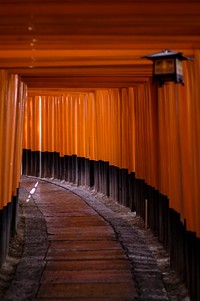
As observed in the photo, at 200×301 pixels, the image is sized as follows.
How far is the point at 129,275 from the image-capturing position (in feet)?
22.0

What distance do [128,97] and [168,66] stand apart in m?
6.05

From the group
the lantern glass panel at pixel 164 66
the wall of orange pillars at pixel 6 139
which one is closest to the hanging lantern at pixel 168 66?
the lantern glass panel at pixel 164 66

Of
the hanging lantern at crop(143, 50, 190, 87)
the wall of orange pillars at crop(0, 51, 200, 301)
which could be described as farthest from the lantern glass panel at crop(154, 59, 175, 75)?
the wall of orange pillars at crop(0, 51, 200, 301)

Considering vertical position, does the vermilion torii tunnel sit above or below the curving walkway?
above

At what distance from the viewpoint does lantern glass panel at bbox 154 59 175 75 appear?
16.0 feet

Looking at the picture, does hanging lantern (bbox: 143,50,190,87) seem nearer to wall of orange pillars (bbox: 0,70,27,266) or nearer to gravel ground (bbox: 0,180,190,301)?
wall of orange pillars (bbox: 0,70,27,266)

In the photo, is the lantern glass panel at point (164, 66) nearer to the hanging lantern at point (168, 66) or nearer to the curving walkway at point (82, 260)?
the hanging lantern at point (168, 66)

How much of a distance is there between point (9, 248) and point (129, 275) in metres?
Result: 2.74

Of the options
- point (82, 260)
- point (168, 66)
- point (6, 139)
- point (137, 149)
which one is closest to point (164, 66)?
point (168, 66)

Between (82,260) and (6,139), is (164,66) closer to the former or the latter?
(6,139)

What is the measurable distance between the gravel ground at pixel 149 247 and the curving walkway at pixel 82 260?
151mm

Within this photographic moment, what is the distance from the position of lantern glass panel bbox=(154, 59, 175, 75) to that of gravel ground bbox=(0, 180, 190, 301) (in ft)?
10.0
